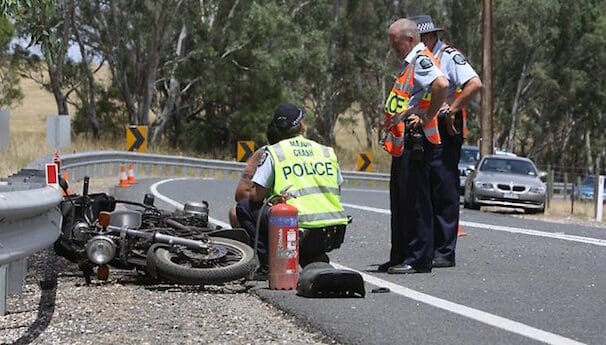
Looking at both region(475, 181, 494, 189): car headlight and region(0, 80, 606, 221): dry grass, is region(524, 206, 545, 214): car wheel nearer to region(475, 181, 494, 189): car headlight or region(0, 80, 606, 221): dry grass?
region(0, 80, 606, 221): dry grass

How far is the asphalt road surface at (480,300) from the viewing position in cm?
571

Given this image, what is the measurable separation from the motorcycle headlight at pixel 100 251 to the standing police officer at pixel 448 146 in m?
2.66

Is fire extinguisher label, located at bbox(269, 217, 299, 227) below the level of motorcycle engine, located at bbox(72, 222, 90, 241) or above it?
above

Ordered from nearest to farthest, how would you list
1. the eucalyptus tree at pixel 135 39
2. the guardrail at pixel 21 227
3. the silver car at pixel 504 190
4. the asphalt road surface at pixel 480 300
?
the guardrail at pixel 21 227, the asphalt road surface at pixel 480 300, the silver car at pixel 504 190, the eucalyptus tree at pixel 135 39

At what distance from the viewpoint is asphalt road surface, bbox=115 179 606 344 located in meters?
5.71

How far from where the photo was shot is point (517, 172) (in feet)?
83.4

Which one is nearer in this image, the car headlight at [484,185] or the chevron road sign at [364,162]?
the car headlight at [484,185]

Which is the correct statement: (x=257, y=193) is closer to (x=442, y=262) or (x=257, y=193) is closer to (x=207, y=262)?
(x=207, y=262)

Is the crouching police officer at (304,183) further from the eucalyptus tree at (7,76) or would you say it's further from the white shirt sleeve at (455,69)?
the eucalyptus tree at (7,76)

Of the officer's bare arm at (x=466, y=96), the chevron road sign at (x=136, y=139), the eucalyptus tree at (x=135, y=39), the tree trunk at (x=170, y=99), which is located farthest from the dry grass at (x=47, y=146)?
the officer's bare arm at (x=466, y=96)

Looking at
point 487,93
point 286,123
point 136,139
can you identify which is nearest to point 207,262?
point 286,123

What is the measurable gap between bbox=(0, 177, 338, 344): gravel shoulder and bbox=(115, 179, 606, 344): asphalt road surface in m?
0.23

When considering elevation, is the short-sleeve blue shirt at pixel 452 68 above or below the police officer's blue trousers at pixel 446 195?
above

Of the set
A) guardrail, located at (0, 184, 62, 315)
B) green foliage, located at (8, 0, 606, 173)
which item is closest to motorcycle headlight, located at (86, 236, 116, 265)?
guardrail, located at (0, 184, 62, 315)
